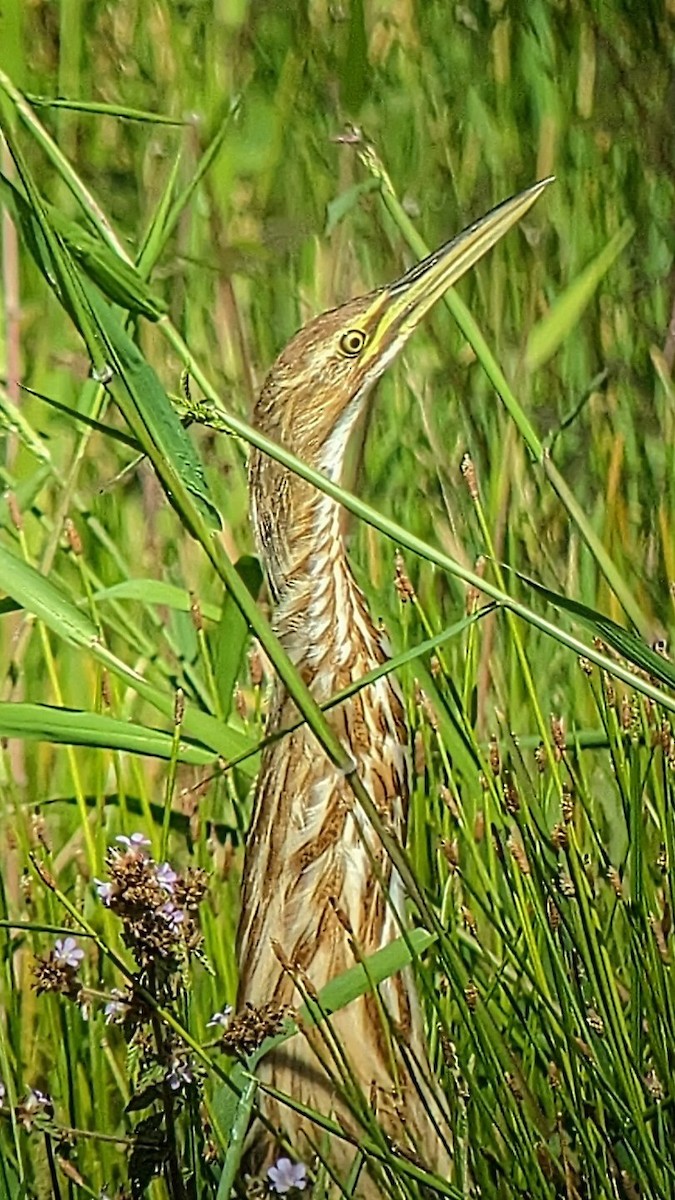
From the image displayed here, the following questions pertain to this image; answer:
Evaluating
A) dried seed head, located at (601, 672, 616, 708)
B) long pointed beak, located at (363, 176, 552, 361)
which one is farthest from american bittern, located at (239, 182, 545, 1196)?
dried seed head, located at (601, 672, 616, 708)

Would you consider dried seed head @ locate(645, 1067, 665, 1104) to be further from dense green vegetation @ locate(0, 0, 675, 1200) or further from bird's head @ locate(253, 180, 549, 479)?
bird's head @ locate(253, 180, 549, 479)

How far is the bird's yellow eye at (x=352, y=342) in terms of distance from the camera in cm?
68

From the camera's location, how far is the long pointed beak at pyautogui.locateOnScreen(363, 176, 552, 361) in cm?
66

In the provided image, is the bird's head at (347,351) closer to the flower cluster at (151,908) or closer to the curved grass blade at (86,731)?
the curved grass blade at (86,731)

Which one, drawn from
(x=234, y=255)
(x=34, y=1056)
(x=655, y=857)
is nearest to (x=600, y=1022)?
(x=655, y=857)

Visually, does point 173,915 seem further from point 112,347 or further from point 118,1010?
point 112,347

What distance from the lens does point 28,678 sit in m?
0.75

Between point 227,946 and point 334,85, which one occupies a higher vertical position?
point 334,85

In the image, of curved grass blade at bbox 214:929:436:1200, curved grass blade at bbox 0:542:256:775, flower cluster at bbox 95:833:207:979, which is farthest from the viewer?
Result: curved grass blade at bbox 0:542:256:775

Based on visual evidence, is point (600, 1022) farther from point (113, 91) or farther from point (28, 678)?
point (113, 91)

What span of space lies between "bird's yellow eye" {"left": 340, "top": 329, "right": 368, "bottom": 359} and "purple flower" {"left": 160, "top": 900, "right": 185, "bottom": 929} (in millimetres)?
270

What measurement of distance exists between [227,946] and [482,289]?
0.92ft

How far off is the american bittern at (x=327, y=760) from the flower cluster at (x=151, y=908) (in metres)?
0.16

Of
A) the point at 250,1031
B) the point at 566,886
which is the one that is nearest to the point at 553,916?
the point at 566,886
